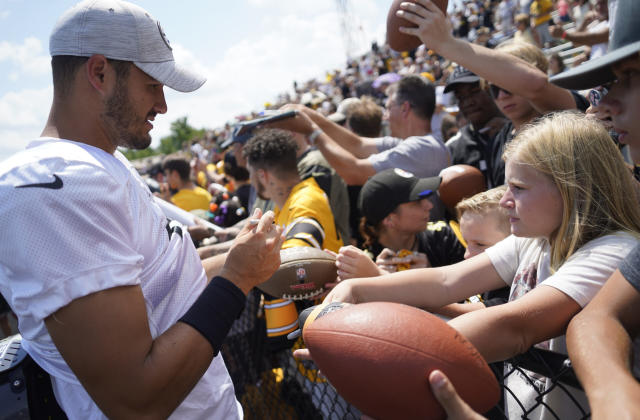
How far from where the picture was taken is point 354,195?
13.4ft

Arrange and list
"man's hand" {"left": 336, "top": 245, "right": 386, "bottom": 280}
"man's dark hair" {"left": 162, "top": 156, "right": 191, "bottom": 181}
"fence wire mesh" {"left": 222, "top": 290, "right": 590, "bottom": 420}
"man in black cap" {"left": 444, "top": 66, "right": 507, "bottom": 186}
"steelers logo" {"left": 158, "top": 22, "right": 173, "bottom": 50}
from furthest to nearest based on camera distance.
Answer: "man's dark hair" {"left": 162, "top": 156, "right": 191, "bottom": 181}
"man in black cap" {"left": 444, "top": 66, "right": 507, "bottom": 186}
"man's hand" {"left": 336, "top": 245, "right": 386, "bottom": 280}
"steelers logo" {"left": 158, "top": 22, "right": 173, "bottom": 50}
"fence wire mesh" {"left": 222, "top": 290, "right": 590, "bottom": 420}

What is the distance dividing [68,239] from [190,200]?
17.9 ft

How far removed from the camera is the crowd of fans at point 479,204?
1399 millimetres

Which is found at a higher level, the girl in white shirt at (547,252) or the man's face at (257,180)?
the girl in white shirt at (547,252)

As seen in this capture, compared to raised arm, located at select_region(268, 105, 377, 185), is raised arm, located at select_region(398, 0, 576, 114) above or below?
above

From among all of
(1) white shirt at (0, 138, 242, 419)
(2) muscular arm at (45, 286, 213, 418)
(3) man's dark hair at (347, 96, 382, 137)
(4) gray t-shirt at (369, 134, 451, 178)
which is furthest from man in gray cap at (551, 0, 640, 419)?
(3) man's dark hair at (347, 96, 382, 137)

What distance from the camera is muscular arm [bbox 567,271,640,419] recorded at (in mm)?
973

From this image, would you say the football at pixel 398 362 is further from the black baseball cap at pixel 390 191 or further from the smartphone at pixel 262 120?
the smartphone at pixel 262 120

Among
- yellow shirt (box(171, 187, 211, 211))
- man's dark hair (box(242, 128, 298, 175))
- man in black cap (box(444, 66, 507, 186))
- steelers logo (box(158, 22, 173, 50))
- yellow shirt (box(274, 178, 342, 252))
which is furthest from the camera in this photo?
yellow shirt (box(171, 187, 211, 211))

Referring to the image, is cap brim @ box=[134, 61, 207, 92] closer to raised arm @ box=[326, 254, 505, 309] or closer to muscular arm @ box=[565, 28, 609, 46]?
raised arm @ box=[326, 254, 505, 309]

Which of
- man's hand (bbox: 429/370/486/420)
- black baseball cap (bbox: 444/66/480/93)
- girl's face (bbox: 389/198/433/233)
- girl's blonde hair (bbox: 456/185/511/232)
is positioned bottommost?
girl's face (bbox: 389/198/433/233)

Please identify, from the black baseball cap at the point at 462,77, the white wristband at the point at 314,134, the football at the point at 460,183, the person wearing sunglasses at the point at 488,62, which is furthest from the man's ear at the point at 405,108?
the person wearing sunglasses at the point at 488,62

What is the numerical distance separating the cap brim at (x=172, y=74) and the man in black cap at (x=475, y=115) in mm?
2675

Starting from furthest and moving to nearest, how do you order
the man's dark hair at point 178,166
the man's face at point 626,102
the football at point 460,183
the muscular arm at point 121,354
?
the man's dark hair at point 178,166, the football at point 460,183, the man's face at point 626,102, the muscular arm at point 121,354
